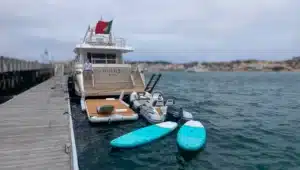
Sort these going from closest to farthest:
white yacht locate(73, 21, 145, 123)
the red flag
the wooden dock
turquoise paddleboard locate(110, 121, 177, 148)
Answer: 1. the wooden dock
2. turquoise paddleboard locate(110, 121, 177, 148)
3. white yacht locate(73, 21, 145, 123)
4. the red flag

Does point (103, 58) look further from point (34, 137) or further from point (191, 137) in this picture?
point (34, 137)

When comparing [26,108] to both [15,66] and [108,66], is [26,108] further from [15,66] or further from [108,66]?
[15,66]

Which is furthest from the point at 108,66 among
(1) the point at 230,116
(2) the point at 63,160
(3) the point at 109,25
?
(2) the point at 63,160

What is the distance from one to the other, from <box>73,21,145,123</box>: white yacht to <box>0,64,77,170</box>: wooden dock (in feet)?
10.5

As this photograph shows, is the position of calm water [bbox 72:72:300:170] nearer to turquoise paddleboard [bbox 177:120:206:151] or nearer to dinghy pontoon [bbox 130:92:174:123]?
turquoise paddleboard [bbox 177:120:206:151]

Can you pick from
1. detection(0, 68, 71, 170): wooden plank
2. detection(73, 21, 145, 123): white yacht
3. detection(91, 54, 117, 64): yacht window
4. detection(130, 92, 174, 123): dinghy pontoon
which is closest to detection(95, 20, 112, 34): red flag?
detection(73, 21, 145, 123): white yacht

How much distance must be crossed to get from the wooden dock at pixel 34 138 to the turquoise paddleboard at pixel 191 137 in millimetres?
3854

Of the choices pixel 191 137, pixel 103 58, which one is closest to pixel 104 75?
pixel 103 58

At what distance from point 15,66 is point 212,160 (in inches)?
684

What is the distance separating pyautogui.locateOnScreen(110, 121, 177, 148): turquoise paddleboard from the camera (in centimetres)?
795

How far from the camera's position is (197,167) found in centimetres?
689

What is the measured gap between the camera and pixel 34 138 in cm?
637

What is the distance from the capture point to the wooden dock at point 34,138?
16.0 feet

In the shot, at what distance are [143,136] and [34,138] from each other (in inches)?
152
